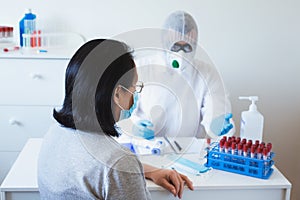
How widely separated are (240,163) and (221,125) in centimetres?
34

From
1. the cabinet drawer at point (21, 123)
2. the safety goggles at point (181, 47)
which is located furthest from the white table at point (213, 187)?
the cabinet drawer at point (21, 123)

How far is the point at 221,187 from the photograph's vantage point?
1.48 metres

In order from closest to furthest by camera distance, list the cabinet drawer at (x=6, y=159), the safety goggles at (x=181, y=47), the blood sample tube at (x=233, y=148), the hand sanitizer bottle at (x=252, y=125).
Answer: the blood sample tube at (x=233, y=148), the hand sanitizer bottle at (x=252, y=125), the safety goggles at (x=181, y=47), the cabinet drawer at (x=6, y=159)

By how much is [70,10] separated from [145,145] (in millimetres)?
1253

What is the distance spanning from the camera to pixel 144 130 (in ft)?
5.50

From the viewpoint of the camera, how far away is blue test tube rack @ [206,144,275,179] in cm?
152

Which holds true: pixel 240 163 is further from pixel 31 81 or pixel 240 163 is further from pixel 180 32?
pixel 31 81

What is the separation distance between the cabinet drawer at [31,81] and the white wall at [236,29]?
369 millimetres

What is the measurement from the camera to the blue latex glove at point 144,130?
163cm

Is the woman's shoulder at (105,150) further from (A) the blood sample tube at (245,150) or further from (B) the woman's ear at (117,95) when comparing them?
(A) the blood sample tube at (245,150)

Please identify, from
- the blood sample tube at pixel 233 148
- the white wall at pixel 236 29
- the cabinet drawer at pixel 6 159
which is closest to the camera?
the blood sample tube at pixel 233 148

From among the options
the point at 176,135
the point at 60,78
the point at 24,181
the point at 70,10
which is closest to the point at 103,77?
the point at 24,181

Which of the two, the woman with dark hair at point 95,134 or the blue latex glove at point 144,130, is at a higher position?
the woman with dark hair at point 95,134

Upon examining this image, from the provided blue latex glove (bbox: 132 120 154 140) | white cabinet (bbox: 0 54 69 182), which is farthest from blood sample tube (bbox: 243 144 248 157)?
white cabinet (bbox: 0 54 69 182)
